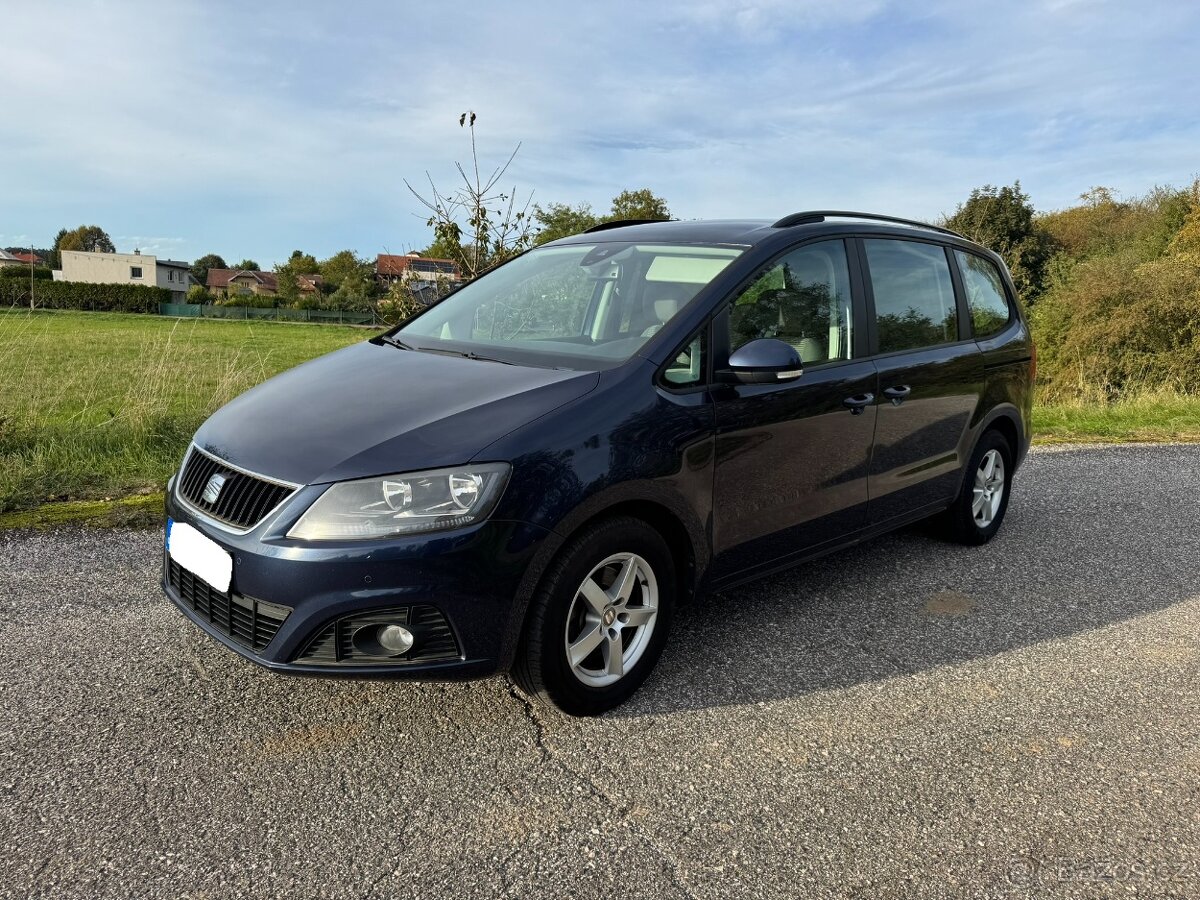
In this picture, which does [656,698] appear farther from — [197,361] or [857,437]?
[197,361]

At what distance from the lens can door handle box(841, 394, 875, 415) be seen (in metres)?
3.86

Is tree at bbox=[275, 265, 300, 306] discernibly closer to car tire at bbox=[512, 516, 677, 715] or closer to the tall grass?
the tall grass

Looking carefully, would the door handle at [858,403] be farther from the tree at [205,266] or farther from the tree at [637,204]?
the tree at [205,266]

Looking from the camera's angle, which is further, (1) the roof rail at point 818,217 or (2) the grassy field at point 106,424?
(2) the grassy field at point 106,424

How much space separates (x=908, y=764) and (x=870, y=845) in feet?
1.60

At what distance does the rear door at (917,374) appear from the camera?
4.15m

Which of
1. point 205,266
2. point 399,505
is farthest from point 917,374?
point 205,266

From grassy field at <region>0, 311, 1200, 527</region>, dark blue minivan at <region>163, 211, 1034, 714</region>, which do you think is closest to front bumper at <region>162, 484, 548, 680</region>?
dark blue minivan at <region>163, 211, 1034, 714</region>

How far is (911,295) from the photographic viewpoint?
444 cm

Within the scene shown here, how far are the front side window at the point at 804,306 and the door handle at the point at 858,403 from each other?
7.5 inches

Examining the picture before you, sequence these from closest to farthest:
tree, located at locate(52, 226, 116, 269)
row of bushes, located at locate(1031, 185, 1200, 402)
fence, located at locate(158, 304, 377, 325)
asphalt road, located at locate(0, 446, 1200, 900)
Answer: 1. asphalt road, located at locate(0, 446, 1200, 900)
2. row of bushes, located at locate(1031, 185, 1200, 402)
3. fence, located at locate(158, 304, 377, 325)
4. tree, located at locate(52, 226, 116, 269)

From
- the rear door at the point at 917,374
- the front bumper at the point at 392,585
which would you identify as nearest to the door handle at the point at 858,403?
the rear door at the point at 917,374

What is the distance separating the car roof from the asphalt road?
1.67 meters

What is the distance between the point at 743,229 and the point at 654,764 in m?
2.29
